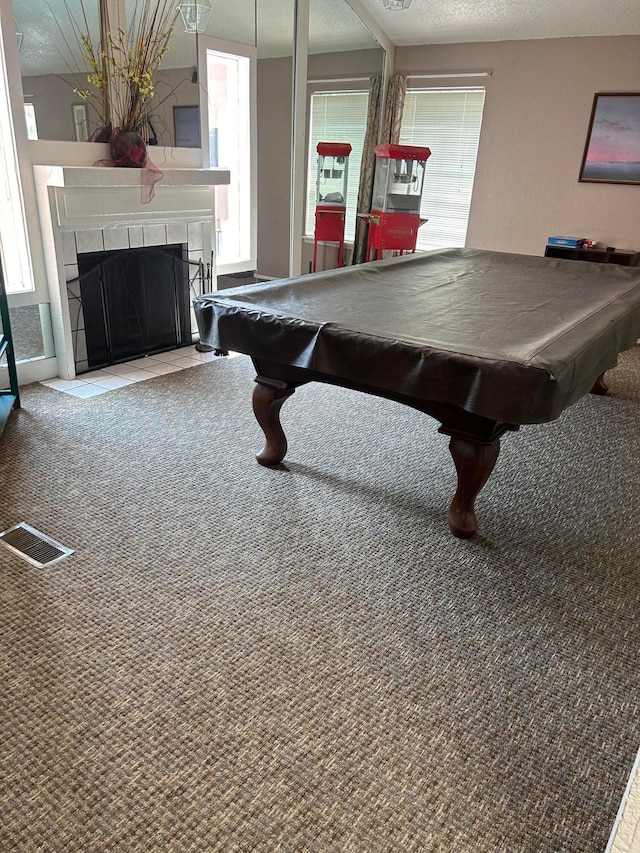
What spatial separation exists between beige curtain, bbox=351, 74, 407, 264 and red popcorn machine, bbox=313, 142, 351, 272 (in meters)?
0.32

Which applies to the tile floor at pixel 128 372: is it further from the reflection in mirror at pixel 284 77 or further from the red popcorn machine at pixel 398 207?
the red popcorn machine at pixel 398 207

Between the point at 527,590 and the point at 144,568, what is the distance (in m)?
1.22

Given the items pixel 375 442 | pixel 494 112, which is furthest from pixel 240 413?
pixel 494 112

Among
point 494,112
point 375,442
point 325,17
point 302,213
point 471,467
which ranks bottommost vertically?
point 375,442

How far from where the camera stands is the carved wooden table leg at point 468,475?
209cm

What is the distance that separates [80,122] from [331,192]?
244cm

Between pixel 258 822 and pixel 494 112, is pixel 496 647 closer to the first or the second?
pixel 258 822

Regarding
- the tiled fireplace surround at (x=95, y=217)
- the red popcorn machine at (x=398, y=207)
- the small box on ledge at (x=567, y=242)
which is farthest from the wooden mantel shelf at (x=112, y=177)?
the small box on ledge at (x=567, y=242)

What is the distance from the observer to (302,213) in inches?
202

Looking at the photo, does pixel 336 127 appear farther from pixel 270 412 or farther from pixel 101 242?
pixel 270 412

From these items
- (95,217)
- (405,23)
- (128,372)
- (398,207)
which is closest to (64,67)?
(95,217)

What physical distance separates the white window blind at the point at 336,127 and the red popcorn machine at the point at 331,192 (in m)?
0.08

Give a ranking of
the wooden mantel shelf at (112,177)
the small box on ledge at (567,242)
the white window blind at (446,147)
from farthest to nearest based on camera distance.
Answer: the white window blind at (446,147), the small box on ledge at (567,242), the wooden mantel shelf at (112,177)

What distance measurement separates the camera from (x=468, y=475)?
7.02 ft
